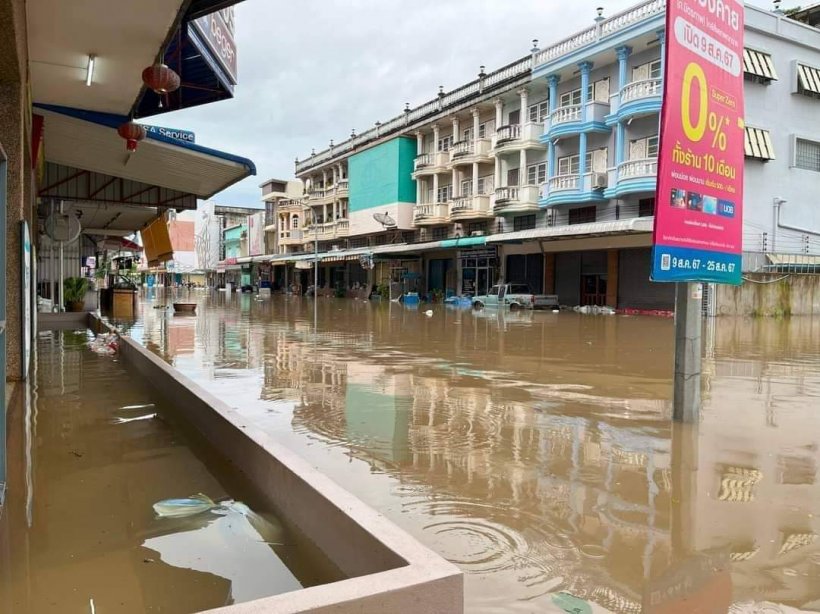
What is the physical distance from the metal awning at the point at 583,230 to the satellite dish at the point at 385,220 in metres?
11.0

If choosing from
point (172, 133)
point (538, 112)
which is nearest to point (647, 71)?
point (538, 112)

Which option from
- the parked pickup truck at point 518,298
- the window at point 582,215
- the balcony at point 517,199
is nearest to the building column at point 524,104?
the balcony at point 517,199

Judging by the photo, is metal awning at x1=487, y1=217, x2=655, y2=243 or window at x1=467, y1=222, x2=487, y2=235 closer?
metal awning at x1=487, y1=217, x2=655, y2=243

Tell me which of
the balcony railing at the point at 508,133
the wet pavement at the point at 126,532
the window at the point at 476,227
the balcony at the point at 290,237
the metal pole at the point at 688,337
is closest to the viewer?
the wet pavement at the point at 126,532

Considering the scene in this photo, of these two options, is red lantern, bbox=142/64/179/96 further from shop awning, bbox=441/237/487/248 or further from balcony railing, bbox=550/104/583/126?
shop awning, bbox=441/237/487/248

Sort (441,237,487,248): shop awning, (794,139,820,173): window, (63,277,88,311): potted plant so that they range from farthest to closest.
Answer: (441,237,487,248): shop awning
(794,139,820,173): window
(63,277,88,311): potted plant

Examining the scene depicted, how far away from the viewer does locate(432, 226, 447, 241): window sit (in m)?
39.1

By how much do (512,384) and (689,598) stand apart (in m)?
5.92

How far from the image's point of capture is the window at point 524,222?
107ft

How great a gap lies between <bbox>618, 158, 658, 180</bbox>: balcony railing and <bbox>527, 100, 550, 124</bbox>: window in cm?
700

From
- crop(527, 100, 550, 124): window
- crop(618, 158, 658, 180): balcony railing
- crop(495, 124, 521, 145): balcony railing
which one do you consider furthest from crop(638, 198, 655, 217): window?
crop(495, 124, 521, 145): balcony railing

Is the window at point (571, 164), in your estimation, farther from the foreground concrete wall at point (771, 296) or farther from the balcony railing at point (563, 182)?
the foreground concrete wall at point (771, 296)

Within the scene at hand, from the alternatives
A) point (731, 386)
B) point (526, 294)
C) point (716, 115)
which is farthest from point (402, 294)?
point (716, 115)

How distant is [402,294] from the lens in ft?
136
